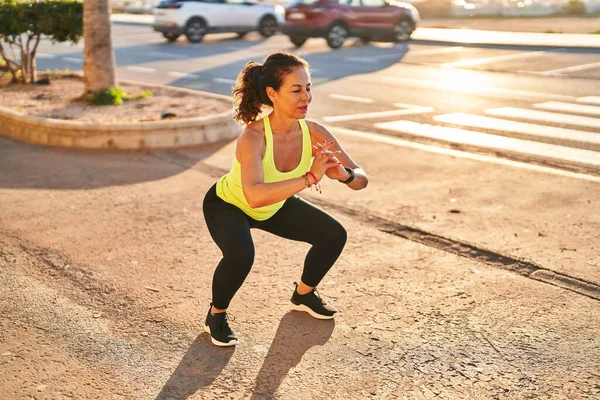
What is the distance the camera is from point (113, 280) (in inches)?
207

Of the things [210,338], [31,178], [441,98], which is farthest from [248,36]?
[210,338]

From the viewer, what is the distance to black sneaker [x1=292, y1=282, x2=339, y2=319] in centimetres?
463

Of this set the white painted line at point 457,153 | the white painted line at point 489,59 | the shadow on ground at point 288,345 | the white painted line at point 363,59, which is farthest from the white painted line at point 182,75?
the shadow on ground at point 288,345

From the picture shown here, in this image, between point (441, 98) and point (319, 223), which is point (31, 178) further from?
point (441, 98)

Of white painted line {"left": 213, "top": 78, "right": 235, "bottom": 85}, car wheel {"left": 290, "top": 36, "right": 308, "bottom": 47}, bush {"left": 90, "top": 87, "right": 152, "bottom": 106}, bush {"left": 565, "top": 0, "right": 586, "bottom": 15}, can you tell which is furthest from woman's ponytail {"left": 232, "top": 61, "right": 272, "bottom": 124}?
bush {"left": 565, "top": 0, "right": 586, "bottom": 15}

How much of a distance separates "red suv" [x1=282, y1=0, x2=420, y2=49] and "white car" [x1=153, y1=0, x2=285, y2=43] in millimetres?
2631

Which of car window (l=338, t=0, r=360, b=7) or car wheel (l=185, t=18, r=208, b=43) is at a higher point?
car window (l=338, t=0, r=360, b=7)

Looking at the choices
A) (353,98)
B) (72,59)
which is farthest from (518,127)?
(72,59)

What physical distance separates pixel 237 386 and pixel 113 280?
5.58ft

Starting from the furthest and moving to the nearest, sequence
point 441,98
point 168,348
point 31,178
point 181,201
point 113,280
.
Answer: point 441,98 → point 31,178 → point 181,201 → point 113,280 → point 168,348

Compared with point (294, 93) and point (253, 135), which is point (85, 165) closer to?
point (253, 135)

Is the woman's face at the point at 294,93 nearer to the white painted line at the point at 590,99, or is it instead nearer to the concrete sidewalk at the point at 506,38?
the white painted line at the point at 590,99

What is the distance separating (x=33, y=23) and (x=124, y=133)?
4.79 m

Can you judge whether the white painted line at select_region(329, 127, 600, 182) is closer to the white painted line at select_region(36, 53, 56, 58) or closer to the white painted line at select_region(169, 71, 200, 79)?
the white painted line at select_region(169, 71, 200, 79)
